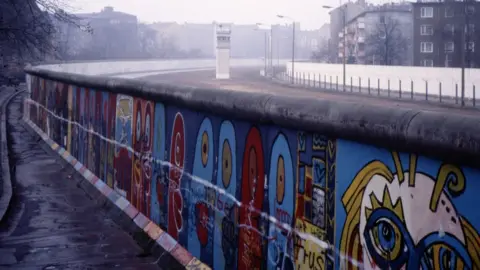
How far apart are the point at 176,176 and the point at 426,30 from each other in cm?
8157

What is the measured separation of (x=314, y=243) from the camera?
18.5 feet

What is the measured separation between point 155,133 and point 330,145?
4926mm

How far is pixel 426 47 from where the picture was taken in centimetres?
8662

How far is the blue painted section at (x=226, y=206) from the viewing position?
723 centimetres

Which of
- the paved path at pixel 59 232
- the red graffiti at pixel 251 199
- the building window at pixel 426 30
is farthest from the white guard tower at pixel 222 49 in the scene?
the red graffiti at pixel 251 199

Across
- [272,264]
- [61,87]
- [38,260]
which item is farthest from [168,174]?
[61,87]

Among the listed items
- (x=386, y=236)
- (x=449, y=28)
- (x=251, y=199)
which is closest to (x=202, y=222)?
(x=251, y=199)

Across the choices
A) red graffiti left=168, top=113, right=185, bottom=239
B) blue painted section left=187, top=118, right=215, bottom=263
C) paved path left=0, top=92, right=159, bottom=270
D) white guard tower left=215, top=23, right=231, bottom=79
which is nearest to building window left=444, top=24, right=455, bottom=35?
white guard tower left=215, top=23, right=231, bottom=79

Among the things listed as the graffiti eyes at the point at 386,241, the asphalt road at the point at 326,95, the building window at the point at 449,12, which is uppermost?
the building window at the point at 449,12

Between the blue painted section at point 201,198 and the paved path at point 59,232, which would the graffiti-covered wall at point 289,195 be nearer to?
the blue painted section at point 201,198

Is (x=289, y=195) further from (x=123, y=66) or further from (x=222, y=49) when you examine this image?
(x=123, y=66)

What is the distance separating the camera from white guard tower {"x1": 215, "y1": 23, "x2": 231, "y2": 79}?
87.6 meters

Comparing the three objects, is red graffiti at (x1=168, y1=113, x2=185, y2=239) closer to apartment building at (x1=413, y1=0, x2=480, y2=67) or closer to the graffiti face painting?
the graffiti face painting

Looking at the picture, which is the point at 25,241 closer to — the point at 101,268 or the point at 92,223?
the point at 92,223
